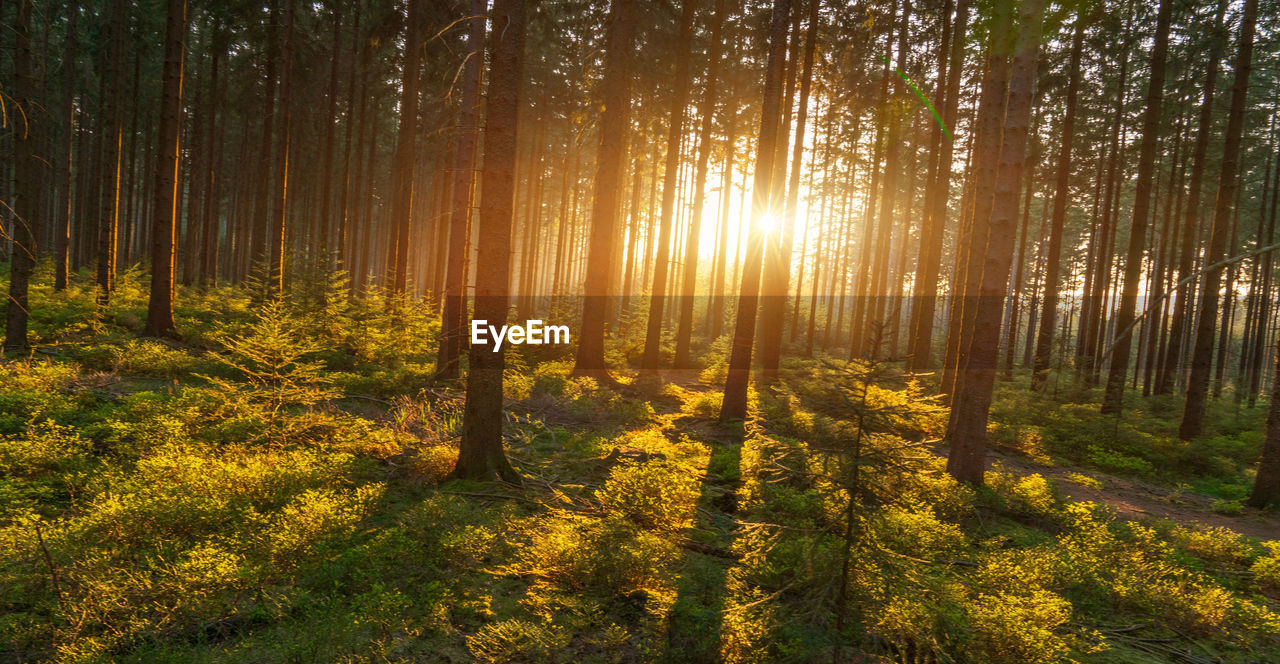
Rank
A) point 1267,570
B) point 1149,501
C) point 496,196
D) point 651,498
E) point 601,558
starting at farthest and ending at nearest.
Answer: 1. point 1149,501
2. point 496,196
3. point 651,498
4. point 1267,570
5. point 601,558

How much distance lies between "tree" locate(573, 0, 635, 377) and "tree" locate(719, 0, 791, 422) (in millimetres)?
4482

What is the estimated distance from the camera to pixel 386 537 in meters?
5.18

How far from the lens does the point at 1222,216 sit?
508 inches

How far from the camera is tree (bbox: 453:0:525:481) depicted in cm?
681

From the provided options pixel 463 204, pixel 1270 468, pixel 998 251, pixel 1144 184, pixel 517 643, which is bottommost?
pixel 517 643

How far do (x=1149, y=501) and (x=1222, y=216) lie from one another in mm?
8055

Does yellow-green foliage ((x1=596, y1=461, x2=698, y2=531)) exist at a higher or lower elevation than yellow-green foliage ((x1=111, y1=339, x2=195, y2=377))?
lower

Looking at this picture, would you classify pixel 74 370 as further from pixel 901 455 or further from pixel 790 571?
pixel 901 455

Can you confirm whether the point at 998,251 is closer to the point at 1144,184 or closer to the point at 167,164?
the point at 1144,184

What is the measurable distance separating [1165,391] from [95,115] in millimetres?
49940

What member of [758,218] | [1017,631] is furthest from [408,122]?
[1017,631]

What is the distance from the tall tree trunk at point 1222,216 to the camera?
12.6m

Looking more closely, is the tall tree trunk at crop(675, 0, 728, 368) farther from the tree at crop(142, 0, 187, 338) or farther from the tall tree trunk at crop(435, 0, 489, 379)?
the tree at crop(142, 0, 187, 338)

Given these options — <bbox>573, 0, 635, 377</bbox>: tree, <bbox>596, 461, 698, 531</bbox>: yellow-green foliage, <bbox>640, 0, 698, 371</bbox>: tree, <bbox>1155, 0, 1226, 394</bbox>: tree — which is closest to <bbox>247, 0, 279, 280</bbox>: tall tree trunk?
<bbox>573, 0, 635, 377</bbox>: tree
